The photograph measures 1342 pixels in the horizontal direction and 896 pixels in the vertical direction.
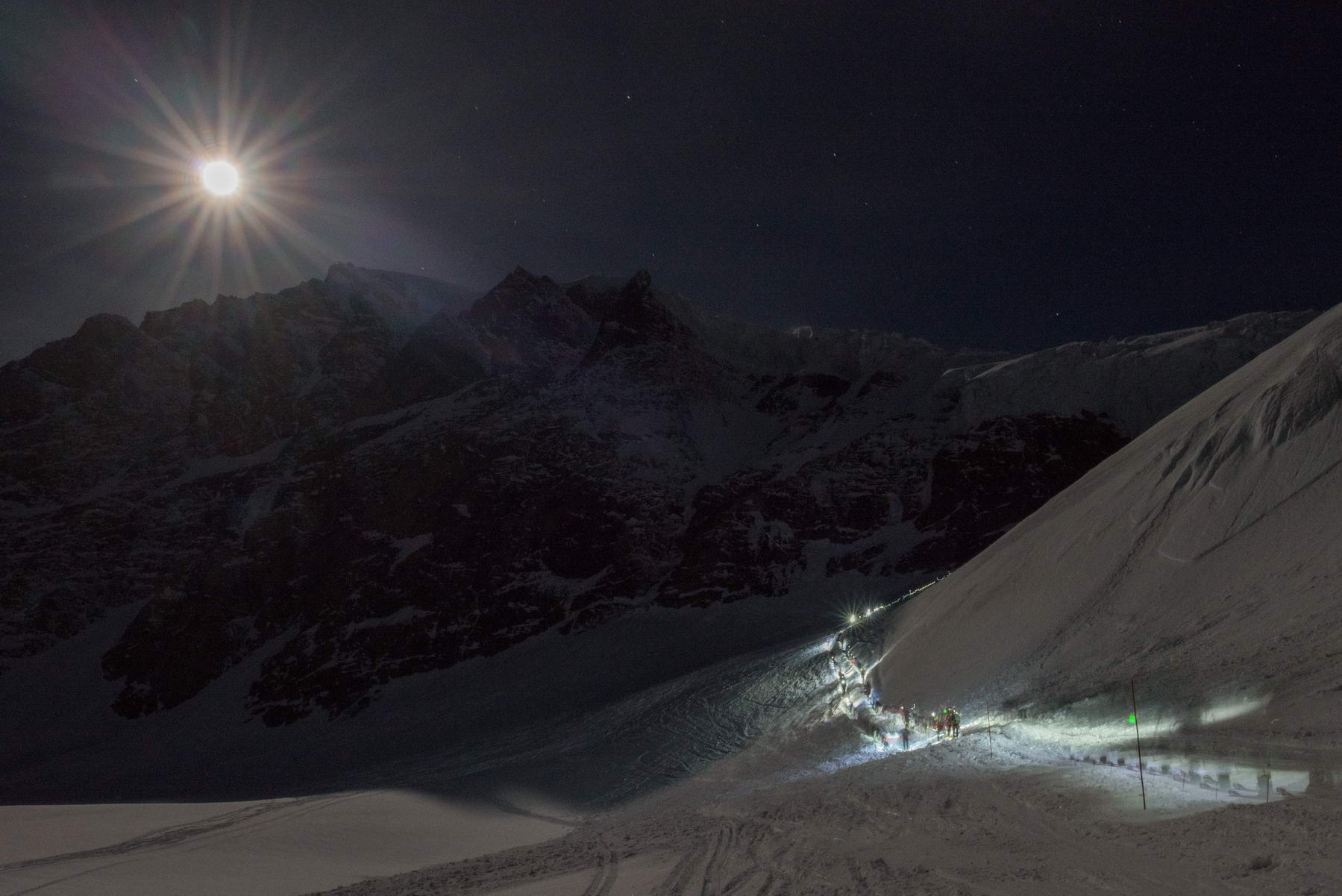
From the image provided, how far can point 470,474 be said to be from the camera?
111 metres

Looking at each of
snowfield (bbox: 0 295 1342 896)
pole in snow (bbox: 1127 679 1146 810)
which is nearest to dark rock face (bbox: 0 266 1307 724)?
snowfield (bbox: 0 295 1342 896)

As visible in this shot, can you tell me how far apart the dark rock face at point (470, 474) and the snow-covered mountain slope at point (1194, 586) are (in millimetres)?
47344

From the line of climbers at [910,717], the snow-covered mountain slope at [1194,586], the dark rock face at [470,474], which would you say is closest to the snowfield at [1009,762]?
the snow-covered mountain slope at [1194,586]

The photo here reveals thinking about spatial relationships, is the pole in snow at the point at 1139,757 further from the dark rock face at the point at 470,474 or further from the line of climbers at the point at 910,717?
the dark rock face at the point at 470,474

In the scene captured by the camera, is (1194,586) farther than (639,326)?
No

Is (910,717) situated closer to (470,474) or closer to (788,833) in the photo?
(788,833)

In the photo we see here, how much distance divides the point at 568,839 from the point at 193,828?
10962 mm

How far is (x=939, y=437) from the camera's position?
102 m

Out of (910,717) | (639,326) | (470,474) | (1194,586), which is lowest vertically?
(910,717)

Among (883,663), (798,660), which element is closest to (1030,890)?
(883,663)

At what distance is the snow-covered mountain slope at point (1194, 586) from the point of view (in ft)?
49.9

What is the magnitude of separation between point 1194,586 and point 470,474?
99775 mm

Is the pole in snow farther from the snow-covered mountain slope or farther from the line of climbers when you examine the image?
the line of climbers

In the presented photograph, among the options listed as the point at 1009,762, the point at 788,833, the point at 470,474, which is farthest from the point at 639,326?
the point at 788,833
